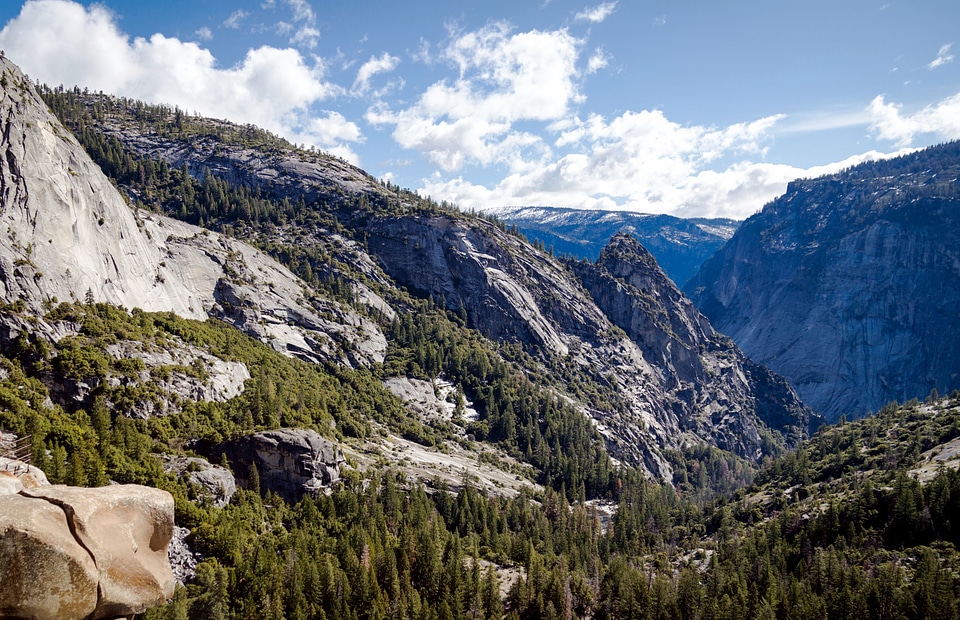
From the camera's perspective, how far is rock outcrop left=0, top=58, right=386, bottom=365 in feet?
319

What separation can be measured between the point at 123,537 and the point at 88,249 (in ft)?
356

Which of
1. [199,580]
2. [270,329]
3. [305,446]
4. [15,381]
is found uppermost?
[270,329]

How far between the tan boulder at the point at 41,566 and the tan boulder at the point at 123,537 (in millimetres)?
555

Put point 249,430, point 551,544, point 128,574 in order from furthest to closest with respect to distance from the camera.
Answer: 1. point 551,544
2. point 249,430
3. point 128,574

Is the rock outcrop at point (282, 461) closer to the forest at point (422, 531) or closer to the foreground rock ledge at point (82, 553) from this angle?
the forest at point (422, 531)

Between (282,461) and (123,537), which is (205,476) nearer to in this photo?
(282,461)

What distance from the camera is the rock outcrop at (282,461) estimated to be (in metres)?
98.1

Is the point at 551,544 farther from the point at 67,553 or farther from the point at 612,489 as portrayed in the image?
the point at 67,553

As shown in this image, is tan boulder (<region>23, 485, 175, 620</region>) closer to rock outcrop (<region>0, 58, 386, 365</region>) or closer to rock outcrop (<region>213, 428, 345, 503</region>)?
rock outcrop (<region>213, 428, 345, 503</region>)

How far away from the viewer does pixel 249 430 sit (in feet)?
341

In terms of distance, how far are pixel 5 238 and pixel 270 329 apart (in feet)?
286

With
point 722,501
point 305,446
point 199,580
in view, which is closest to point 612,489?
point 722,501

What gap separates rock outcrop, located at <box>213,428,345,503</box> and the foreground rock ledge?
242 feet

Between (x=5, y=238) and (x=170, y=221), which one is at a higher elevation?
(x=170, y=221)
